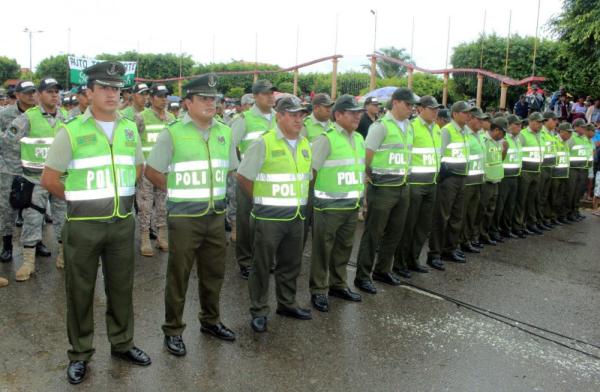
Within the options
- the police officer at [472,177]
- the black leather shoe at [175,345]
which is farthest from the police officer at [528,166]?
the black leather shoe at [175,345]

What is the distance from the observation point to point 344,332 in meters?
4.91

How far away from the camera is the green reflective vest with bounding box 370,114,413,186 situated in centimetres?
597

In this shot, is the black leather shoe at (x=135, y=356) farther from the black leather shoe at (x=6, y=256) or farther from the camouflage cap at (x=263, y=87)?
the camouflage cap at (x=263, y=87)

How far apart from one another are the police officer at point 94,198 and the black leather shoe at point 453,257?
4765 mm

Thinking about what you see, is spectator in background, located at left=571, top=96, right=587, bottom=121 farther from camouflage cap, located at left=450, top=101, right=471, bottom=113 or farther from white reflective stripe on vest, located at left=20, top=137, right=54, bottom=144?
white reflective stripe on vest, located at left=20, top=137, right=54, bottom=144

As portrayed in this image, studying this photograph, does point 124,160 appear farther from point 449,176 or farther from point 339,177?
point 449,176

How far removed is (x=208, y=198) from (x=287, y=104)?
112 centimetres

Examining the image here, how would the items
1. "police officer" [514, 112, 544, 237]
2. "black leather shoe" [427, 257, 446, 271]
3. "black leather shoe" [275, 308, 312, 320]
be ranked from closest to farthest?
"black leather shoe" [275, 308, 312, 320] < "black leather shoe" [427, 257, 446, 271] < "police officer" [514, 112, 544, 237]

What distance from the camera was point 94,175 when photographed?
380cm

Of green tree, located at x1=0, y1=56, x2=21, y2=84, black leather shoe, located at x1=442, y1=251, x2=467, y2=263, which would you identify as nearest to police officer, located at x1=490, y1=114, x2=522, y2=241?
black leather shoe, located at x1=442, y1=251, x2=467, y2=263

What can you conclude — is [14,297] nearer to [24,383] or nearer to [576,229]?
[24,383]

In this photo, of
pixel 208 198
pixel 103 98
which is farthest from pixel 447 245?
pixel 103 98

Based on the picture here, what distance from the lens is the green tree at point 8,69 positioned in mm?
61894

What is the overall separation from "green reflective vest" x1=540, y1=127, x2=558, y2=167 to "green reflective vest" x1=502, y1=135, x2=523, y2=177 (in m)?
1.05
